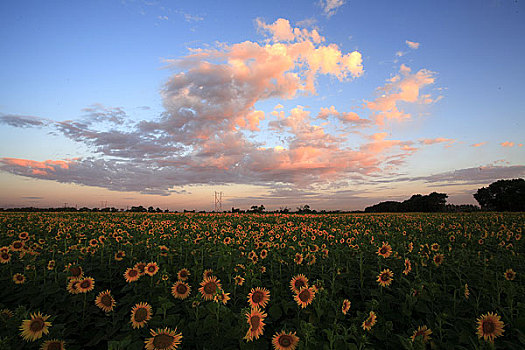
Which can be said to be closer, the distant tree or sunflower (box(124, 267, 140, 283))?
sunflower (box(124, 267, 140, 283))

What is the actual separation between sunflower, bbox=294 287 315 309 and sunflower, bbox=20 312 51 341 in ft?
9.75

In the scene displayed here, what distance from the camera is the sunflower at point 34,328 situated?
305cm

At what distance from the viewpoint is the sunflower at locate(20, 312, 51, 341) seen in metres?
3.05

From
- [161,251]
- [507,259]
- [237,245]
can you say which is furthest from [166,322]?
[507,259]

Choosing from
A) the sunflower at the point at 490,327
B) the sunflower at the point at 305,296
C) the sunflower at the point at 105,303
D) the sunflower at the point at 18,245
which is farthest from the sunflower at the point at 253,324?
the sunflower at the point at 18,245

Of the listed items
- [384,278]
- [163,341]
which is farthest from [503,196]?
[163,341]

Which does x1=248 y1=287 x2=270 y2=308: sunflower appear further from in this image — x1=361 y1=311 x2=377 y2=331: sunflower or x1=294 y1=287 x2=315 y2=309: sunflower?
x1=361 y1=311 x2=377 y2=331: sunflower

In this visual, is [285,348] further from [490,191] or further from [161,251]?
[490,191]

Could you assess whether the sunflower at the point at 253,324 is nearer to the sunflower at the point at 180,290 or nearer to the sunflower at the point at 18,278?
the sunflower at the point at 180,290

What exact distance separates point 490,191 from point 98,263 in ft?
310

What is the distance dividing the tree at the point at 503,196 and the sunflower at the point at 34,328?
88354mm

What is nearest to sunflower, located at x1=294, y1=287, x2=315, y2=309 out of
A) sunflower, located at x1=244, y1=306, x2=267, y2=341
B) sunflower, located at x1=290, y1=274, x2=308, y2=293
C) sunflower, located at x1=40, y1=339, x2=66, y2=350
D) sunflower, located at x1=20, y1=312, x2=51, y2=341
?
sunflower, located at x1=290, y1=274, x2=308, y2=293

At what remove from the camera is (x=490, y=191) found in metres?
73.8

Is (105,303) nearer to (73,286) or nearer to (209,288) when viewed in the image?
(73,286)
